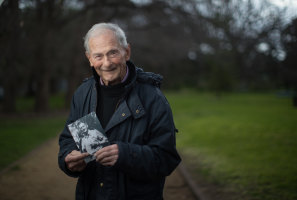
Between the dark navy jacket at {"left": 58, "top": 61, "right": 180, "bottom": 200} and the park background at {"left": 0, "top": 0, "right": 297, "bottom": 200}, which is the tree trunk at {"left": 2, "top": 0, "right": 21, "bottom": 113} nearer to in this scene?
the park background at {"left": 0, "top": 0, "right": 297, "bottom": 200}

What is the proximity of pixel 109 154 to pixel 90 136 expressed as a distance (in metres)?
0.24

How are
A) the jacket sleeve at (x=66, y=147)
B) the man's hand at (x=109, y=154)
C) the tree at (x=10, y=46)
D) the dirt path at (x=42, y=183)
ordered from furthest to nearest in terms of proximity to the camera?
1. the dirt path at (x=42, y=183)
2. the tree at (x=10, y=46)
3. the jacket sleeve at (x=66, y=147)
4. the man's hand at (x=109, y=154)

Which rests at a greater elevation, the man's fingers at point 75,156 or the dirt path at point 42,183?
the man's fingers at point 75,156

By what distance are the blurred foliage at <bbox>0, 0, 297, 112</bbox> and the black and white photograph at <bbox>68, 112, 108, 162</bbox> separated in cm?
269

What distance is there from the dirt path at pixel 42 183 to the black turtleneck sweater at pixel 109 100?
333 centimetres

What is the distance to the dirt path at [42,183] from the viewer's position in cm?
532

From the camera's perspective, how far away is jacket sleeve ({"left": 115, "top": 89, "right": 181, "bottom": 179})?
83.7 inches

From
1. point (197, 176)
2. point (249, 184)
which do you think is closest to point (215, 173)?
point (197, 176)

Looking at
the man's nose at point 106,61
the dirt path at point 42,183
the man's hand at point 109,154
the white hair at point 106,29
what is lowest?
the dirt path at point 42,183

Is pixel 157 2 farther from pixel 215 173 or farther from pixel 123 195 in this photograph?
pixel 123 195

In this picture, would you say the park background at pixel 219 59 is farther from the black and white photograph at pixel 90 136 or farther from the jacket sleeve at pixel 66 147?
the black and white photograph at pixel 90 136

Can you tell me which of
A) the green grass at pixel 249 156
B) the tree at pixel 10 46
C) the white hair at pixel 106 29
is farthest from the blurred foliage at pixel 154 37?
the white hair at pixel 106 29

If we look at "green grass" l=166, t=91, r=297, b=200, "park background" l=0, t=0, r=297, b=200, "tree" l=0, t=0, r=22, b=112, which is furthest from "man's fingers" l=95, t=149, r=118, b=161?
"green grass" l=166, t=91, r=297, b=200

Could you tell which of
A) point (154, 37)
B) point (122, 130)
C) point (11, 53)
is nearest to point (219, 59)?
point (154, 37)
